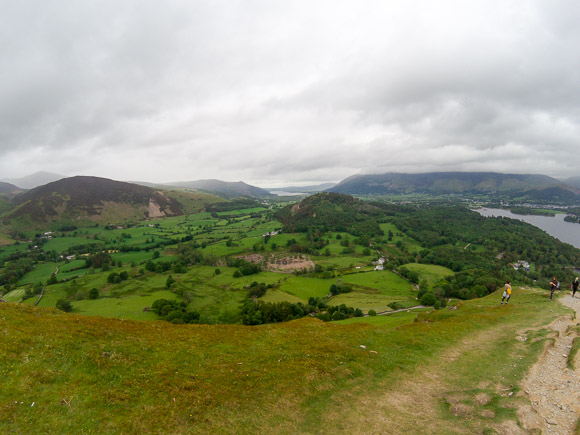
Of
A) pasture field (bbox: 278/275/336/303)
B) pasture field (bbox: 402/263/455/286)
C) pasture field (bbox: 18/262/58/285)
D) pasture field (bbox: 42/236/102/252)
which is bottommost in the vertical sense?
pasture field (bbox: 278/275/336/303)

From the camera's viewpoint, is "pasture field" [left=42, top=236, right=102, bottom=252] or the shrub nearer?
the shrub

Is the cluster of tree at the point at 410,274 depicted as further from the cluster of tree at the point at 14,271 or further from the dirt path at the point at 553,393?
the cluster of tree at the point at 14,271

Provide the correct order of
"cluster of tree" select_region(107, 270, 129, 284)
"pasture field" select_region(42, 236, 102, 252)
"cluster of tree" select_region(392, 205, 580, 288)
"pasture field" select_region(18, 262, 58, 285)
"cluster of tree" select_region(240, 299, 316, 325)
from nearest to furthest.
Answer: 1. "cluster of tree" select_region(240, 299, 316, 325)
2. "cluster of tree" select_region(107, 270, 129, 284)
3. "pasture field" select_region(18, 262, 58, 285)
4. "cluster of tree" select_region(392, 205, 580, 288)
5. "pasture field" select_region(42, 236, 102, 252)

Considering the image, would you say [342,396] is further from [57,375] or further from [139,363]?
[57,375]

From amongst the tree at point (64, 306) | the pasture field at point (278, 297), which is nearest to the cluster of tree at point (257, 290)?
the pasture field at point (278, 297)

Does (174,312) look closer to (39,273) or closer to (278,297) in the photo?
(278,297)

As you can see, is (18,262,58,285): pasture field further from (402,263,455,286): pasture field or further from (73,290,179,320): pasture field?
(402,263,455,286): pasture field

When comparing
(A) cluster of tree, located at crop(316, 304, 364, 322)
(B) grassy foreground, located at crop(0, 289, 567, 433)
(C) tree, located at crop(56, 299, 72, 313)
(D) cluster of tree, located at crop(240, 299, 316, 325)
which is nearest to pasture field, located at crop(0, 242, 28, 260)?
(C) tree, located at crop(56, 299, 72, 313)

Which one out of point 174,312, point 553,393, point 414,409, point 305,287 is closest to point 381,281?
point 305,287
